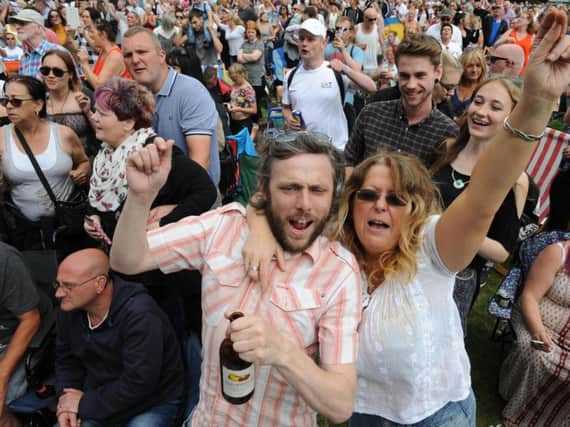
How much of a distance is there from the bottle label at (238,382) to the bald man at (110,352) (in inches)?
38.5

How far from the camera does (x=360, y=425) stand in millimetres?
1862

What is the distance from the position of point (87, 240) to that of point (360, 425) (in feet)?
7.87

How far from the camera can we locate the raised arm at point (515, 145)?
1.07 meters

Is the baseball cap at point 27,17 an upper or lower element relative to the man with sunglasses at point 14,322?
upper

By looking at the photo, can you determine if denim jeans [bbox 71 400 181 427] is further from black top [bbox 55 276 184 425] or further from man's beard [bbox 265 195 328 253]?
man's beard [bbox 265 195 328 253]

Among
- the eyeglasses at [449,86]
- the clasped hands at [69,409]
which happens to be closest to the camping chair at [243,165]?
the eyeglasses at [449,86]

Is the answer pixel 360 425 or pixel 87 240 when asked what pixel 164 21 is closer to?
pixel 87 240

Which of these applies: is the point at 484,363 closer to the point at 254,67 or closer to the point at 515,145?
the point at 515,145

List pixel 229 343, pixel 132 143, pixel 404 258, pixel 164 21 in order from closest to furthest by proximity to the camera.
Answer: pixel 229 343 → pixel 404 258 → pixel 132 143 → pixel 164 21

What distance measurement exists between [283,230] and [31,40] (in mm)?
4328

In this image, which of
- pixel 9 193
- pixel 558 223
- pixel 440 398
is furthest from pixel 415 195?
pixel 558 223

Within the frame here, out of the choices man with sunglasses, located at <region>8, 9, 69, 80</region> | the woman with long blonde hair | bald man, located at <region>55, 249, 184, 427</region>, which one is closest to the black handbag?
bald man, located at <region>55, 249, 184, 427</region>

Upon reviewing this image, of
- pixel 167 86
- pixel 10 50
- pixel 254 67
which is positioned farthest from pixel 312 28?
pixel 10 50

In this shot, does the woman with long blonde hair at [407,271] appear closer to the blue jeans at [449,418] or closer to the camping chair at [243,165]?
the blue jeans at [449,418]
